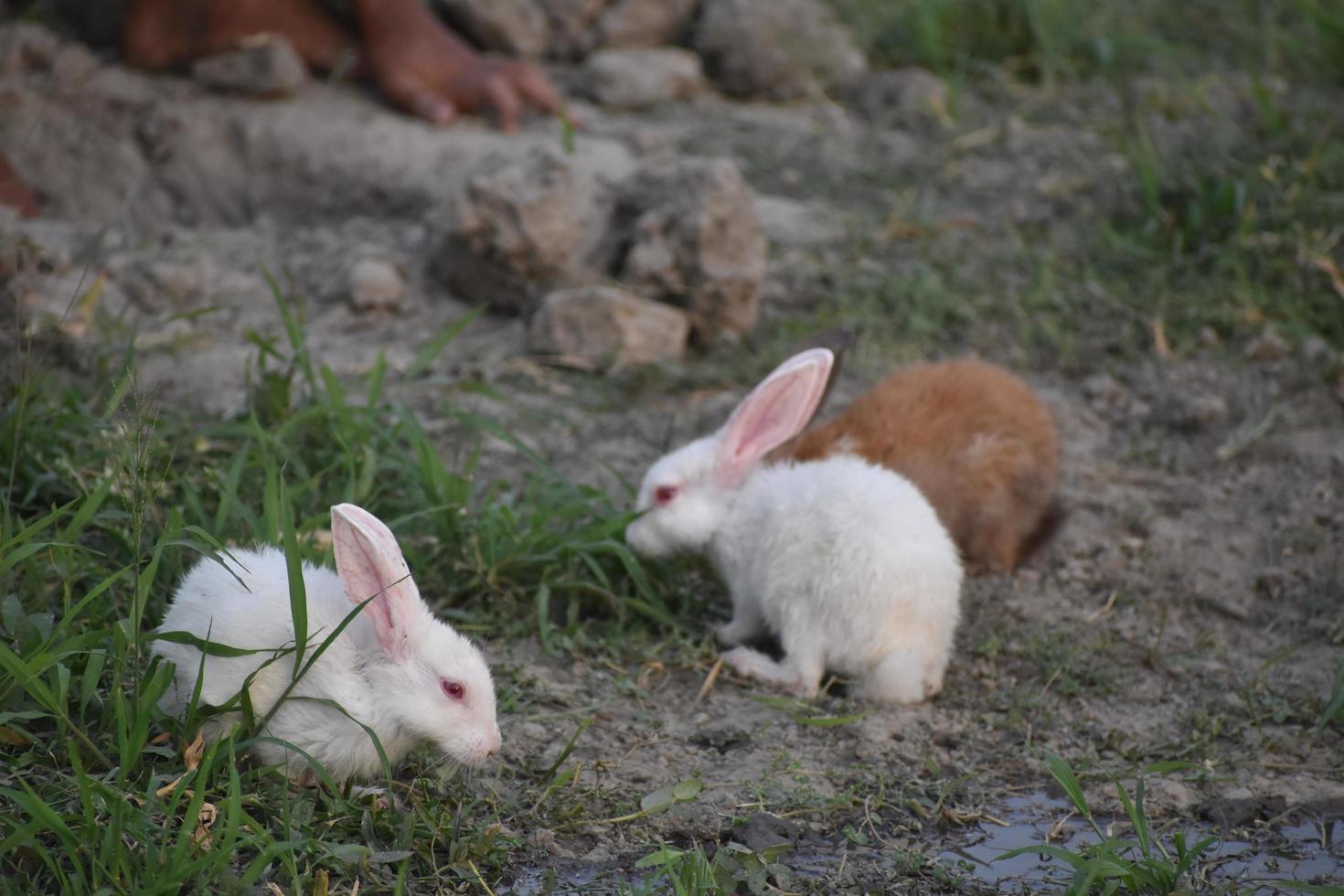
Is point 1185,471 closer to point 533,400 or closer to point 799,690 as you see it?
point 799,690

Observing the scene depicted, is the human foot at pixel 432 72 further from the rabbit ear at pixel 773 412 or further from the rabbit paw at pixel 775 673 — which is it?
the rabbit paw at pixel 775 673

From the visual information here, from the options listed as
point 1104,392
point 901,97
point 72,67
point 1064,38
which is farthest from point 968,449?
point 1064,38

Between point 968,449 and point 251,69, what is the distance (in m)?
3.67

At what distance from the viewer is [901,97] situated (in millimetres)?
7664

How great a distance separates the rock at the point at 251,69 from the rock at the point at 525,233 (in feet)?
4.12

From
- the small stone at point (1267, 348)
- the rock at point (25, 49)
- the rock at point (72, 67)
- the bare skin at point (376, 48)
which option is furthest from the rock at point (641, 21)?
the small stone at point (1267, 348)

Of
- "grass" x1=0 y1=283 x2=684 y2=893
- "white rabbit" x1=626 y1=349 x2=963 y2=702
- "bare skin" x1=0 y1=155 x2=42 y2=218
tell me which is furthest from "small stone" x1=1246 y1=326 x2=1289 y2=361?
"bare skin" x1=0 y1=155 x2=42 y2=218

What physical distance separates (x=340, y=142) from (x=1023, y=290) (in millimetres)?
3028

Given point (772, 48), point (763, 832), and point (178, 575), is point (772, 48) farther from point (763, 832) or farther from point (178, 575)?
point (763, 832)

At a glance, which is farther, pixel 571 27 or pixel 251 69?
pixel 571 27

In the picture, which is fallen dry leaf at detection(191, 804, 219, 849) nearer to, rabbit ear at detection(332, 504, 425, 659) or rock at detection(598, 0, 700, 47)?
rabbit ear at detection(332, 504, 425, 659)

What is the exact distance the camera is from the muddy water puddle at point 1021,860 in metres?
3.05

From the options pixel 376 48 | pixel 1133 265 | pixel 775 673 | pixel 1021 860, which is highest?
pixel 376 48

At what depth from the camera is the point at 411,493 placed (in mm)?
4254
